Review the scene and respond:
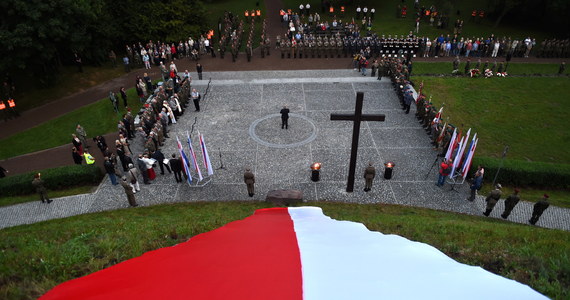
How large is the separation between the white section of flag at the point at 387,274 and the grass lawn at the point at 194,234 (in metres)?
2.38

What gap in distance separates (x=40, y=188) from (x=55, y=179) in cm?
123

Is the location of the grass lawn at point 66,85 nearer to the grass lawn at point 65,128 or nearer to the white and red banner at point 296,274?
the grass lawn at point 65,128

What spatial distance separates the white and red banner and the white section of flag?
0.04 feet

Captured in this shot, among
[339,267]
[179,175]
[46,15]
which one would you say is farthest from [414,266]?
[46,15]

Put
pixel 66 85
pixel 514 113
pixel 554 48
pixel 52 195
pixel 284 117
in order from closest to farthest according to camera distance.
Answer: pixel 52 195
pixel 284 117
pixel 514 113
pixel 66 85
pixel 554 48

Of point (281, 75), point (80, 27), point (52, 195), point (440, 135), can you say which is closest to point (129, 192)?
point (52, 195)

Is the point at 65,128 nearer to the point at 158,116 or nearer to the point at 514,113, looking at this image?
the point at 158,116

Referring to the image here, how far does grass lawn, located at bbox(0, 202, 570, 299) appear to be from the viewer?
275 inches

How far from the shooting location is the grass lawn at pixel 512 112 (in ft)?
57.1

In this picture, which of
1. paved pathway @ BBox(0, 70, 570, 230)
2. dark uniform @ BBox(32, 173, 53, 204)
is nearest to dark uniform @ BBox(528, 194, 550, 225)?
paved pathway @ BBox(0, 70, 570, 230)

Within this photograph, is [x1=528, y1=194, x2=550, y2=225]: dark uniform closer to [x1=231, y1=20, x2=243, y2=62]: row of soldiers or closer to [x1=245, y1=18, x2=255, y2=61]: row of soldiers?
[x1=245, y1=18, x2=255, y2=61]: row of soldiers

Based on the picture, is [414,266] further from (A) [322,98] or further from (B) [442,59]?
(B) [442,59]

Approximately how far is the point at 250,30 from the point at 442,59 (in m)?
18.4

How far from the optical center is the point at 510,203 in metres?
12.4
